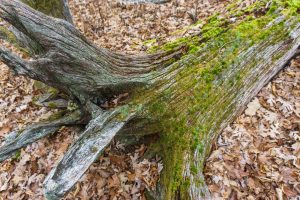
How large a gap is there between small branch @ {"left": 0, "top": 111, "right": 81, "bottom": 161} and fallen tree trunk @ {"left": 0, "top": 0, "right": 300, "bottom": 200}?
20 cm

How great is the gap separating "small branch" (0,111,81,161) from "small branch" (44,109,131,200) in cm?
52

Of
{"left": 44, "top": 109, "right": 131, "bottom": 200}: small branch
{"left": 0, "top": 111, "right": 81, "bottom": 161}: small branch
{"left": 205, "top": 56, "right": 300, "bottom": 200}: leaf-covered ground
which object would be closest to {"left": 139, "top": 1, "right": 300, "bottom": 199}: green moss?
{"left": 205, "top": 56, "right": 300, "bottom": 200}: leaf-covered ground

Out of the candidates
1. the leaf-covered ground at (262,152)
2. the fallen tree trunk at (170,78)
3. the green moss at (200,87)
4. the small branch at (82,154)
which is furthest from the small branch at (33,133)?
the leaf-covered ground at (262,152)

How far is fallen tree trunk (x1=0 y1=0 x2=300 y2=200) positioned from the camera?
3049mm

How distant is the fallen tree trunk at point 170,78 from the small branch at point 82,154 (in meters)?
0.01

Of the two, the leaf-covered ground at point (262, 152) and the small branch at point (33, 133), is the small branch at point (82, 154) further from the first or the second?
the leaf-covered ground at point (262, 152)

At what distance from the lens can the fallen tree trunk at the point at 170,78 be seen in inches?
120

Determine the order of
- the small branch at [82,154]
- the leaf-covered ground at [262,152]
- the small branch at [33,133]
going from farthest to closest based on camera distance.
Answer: the leaf-covered ground at [262,152]
the small branch at [33,133]
the small branch at [82,154]

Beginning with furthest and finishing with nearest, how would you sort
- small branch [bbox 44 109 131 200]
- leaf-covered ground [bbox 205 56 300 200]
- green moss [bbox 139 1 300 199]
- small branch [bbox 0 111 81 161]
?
green moss [bbox 139 1 300 199], leaf-covered ground [bbox 205 56 300 200], small branch [bbox 0 111 81 161], small branch [bbox 44 109 131 200]

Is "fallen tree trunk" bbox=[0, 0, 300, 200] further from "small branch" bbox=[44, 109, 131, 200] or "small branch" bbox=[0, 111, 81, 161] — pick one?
"small branch" bbox=[0, 111, 81, 161]

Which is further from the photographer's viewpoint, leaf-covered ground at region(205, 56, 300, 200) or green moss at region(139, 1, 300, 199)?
green moss at region(139, 1, 300, 199)

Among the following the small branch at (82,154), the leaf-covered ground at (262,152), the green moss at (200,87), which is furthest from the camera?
the green moss at (200,87)

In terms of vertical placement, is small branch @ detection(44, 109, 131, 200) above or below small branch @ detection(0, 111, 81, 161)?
Result: below

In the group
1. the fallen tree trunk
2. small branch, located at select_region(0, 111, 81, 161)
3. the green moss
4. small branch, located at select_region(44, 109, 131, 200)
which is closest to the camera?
small branch, located at select_region(44, 109, 131, 200)
